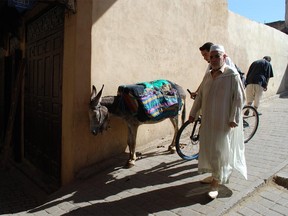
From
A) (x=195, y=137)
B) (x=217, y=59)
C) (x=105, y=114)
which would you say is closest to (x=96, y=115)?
(x=105, y=114)

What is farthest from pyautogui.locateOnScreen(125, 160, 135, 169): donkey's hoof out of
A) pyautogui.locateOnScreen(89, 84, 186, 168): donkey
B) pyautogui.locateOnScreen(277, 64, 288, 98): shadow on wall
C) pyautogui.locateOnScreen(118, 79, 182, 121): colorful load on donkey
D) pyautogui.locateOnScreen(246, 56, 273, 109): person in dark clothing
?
pyautogui.locateOnScreen(277, 64, 288, 98): shadow on wall

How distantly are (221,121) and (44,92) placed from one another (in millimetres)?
4080

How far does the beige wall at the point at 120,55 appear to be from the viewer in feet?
16.7

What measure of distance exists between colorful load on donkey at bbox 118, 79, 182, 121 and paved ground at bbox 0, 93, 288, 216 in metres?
0.91

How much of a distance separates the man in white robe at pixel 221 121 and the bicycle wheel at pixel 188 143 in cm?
83

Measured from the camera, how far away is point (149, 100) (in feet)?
16.6

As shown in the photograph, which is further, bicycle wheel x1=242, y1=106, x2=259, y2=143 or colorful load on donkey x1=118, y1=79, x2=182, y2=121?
bicycle wheel x1=242, y1=106, x2=259, y2=143

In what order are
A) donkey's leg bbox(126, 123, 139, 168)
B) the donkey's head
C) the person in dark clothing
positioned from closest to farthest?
the donkey's head, donkey's leg bbox(126, 123, 139, 168), the person in dark clothing

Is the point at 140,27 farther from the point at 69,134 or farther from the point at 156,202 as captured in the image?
the point at 156,202

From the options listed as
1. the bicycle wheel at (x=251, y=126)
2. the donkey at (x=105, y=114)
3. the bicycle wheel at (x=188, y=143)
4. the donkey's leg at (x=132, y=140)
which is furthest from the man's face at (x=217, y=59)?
the bicycle wheel at (x=251, y=126)

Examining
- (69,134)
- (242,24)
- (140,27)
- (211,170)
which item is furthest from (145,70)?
(242,24)

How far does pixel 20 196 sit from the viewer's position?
19.2 feet

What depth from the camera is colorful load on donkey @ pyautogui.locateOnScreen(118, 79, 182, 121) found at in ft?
16.2

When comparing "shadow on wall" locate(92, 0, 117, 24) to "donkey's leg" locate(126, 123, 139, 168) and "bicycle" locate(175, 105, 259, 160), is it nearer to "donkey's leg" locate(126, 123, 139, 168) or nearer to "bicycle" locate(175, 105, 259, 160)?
"donkey's leg" locate(126, 123, 139, 168)
